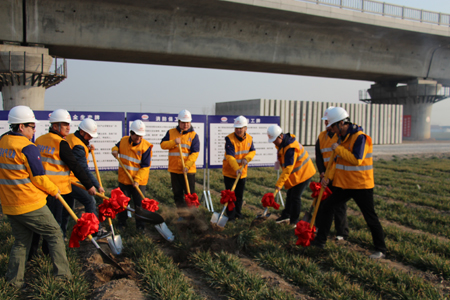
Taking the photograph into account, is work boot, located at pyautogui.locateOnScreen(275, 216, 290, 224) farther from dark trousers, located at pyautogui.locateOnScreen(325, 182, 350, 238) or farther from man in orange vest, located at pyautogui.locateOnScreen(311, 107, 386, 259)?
man in orange vest, located at pyautogui.locateOnScreen(311, 107, 386, 259)

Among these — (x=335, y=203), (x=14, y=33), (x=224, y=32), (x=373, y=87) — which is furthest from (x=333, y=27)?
(x=335, y=203)

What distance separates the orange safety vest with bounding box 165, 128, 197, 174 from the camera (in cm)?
583

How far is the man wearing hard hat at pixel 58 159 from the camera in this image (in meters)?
4.04

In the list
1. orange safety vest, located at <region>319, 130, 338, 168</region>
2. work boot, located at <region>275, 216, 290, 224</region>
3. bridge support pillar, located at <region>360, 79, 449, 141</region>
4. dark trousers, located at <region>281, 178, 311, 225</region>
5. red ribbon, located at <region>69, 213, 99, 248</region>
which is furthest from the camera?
bridge support pillar, located at <region>360, 79, 449, 141</region>

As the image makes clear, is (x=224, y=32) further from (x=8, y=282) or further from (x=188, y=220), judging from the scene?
(x=8, y=282)

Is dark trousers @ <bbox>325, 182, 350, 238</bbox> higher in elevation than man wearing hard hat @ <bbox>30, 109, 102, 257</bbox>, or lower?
lower

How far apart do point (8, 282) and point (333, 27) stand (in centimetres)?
2174

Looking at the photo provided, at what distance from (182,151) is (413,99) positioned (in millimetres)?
29413

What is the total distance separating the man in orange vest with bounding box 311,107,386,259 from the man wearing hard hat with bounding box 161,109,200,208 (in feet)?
8.15

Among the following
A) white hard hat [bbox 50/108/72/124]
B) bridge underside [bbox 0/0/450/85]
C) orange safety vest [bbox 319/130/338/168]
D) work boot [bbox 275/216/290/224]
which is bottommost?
work boot [bbox 275/216/290/224]

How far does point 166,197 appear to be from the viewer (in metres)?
7.65

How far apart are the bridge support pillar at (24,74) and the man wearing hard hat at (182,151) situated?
39.8 ft

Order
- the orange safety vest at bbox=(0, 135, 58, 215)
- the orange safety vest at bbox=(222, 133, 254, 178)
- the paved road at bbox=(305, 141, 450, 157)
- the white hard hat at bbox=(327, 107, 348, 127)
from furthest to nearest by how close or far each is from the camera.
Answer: the paved road at bbox=(305, 141, 450, 157) → the orange safety vest at bbox=(222, 133, 254, 178) → the white hard hat at bbox=(327, 107, 348, 127) → the orange safety vest at bbox=(0, 135, 58, 215)

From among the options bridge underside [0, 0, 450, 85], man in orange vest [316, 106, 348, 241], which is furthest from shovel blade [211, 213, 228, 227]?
bridge underside [0, 0, 450, 85]
